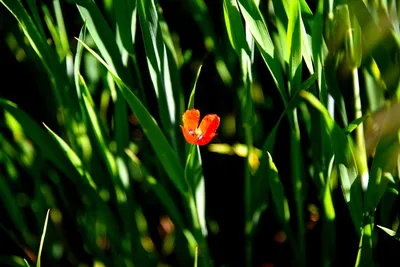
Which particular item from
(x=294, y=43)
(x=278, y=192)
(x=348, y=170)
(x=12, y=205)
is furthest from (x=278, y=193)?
(x=12, y=205)

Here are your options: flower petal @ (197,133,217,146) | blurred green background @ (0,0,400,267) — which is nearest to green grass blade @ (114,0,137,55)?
blurred green background @ (0,0,400,267)

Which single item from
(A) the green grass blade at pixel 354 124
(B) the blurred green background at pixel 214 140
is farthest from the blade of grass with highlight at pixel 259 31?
(A) the green grass blade at pixel 354 124

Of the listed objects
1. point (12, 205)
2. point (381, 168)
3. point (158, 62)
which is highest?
point (158, 62)

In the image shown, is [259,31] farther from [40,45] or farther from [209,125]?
[40,45]

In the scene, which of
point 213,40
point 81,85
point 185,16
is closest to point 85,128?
point 81,85

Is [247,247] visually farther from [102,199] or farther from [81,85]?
[81,85]

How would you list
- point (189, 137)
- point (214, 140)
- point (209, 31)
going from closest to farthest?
1. point (189, 137)
2. point (209, 31)
3. point (214, 140)

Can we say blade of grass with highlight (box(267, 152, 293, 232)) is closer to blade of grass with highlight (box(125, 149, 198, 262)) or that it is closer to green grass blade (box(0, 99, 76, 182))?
blade of grass with highlight (box(125, 149, 198, 262))
